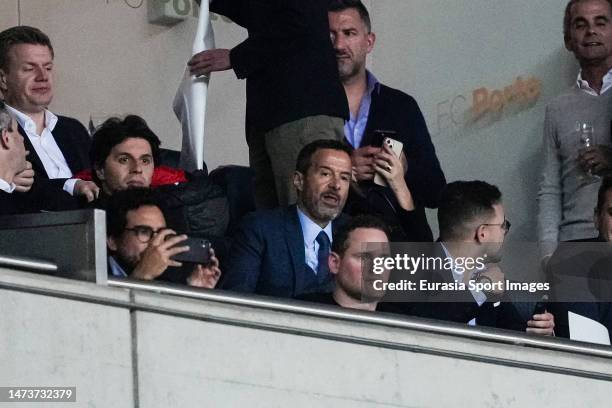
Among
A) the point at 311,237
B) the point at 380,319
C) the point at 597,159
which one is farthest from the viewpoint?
the point at 597,159

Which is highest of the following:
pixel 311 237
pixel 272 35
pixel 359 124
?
pixel 272 35

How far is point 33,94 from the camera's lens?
5562 mm

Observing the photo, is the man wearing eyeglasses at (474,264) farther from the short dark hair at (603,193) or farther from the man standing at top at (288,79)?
the man standing at top at (288,79)

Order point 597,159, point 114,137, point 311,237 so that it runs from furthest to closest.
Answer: point 597,159 < point 114,137 < point 311,237

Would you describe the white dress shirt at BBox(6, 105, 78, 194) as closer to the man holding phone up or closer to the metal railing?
the man holding phone up

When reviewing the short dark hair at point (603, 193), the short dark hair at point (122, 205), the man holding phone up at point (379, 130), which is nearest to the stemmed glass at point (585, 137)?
the man holding phone up at point (379, 130)

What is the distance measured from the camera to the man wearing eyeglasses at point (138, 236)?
4.65m

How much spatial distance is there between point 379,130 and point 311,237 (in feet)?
2.55

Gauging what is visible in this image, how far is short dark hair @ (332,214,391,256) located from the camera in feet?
16.0

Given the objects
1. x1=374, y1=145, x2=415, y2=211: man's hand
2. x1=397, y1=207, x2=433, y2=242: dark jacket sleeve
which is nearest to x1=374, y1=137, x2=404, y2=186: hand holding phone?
x1=374, y1=145, x2=415, y2=211: man's hand

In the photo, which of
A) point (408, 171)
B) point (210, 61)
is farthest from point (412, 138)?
point (210, 61)

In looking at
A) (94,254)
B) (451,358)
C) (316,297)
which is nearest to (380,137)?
(316,297)

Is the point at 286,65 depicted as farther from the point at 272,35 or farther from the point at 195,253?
the point at 195,253

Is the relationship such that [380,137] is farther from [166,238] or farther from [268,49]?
[166,238]
